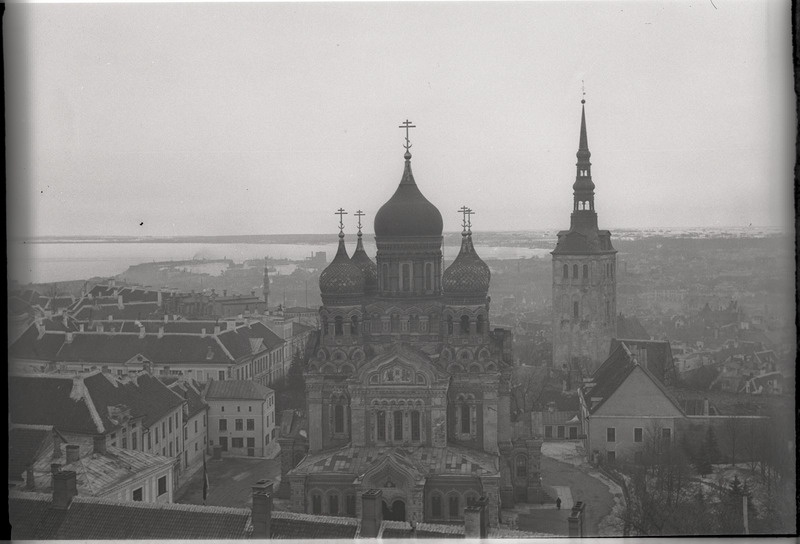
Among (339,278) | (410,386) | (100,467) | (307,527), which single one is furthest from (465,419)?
(100,467)

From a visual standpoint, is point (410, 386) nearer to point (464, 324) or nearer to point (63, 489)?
point (464, 324)

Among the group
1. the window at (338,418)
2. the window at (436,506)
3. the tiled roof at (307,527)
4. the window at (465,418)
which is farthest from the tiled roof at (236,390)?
the tiled roof at (307,527)

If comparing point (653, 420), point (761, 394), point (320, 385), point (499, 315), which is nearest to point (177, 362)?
point (320, 385)

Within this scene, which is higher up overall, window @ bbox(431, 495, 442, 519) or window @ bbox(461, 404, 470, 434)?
window @ bbox(461, 404, 470, 434)

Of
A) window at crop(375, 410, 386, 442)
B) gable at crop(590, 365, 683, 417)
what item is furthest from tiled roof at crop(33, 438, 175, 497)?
gable at crop(590, 365, 683, 417)

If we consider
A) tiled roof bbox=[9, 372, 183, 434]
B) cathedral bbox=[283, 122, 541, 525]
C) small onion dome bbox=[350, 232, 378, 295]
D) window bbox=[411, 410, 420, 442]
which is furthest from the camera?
small onion dome bbox=[350, 232, 378, 295]

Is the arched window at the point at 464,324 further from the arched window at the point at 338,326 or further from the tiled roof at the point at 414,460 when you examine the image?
the arched window at the point at 338,326

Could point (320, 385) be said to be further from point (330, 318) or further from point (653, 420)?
point (653, 420)

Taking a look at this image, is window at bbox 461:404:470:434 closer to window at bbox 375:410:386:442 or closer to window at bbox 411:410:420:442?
window at bbox 411:410:420:442
